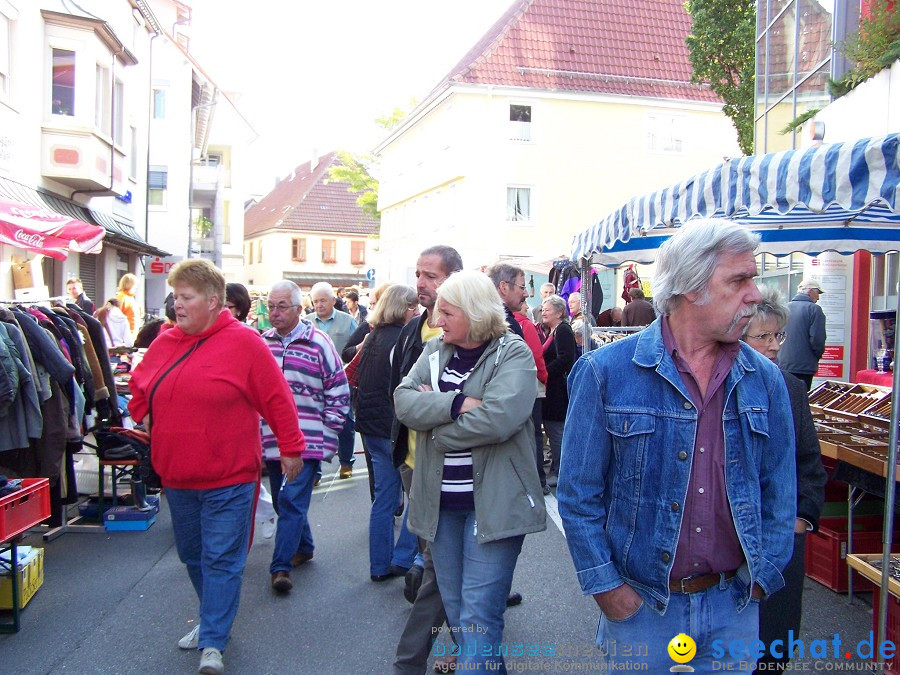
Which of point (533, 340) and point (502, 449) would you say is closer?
point (502, 449)

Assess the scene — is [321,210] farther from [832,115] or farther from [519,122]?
[832,115]

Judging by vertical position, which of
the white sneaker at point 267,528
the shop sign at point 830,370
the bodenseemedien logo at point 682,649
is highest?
the shop sign at point 830,370

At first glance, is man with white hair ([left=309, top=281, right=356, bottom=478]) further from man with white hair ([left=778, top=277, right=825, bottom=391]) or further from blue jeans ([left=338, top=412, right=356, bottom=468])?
man with white hair ([left=778, top=277, right=825, bottom=391])

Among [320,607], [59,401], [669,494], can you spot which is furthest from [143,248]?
[669,494]

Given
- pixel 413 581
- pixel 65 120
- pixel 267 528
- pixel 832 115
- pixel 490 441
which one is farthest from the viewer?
pixel 65 120

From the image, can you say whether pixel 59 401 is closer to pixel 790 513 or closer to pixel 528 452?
pixel 528 452

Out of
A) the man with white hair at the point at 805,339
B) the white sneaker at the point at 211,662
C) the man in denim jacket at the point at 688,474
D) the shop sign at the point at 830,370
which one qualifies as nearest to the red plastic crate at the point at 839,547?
the man in denim jacket at the point at 688,474

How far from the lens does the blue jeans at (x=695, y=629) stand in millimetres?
2469

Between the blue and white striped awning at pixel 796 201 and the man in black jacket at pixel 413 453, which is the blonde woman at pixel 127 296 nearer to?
the blue and white striped awning at pixel 796 201

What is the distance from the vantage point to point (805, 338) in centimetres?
902

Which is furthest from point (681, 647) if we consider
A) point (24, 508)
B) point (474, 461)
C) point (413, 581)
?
point (24, 508)

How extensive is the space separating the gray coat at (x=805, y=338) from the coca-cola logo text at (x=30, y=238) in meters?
8.25

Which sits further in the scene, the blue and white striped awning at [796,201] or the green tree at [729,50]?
the green tree at [729,50]

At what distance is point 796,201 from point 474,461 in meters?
2.32
